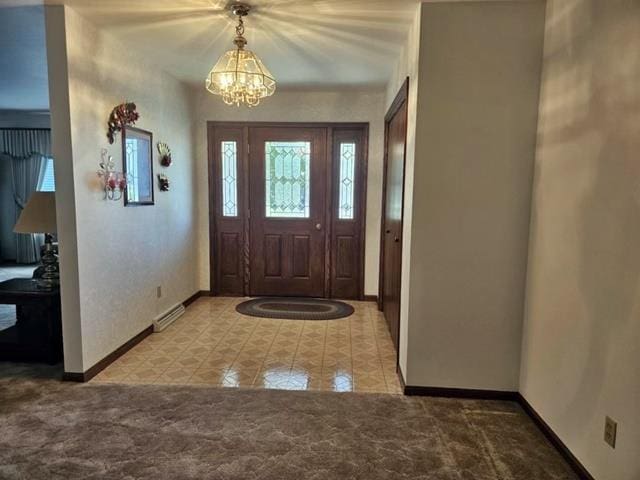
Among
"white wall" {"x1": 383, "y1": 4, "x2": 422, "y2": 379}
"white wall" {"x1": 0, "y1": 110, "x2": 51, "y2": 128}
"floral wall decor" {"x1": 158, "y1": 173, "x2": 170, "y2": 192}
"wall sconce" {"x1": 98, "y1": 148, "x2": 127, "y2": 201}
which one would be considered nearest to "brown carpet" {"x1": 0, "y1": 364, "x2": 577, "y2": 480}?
"white wall" {"x1": 383, "y1": 4, "x2": 422, "y2": 379}

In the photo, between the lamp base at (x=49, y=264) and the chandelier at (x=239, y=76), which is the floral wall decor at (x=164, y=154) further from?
the chandelier at (x=239, y=76)

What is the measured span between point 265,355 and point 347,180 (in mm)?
2441

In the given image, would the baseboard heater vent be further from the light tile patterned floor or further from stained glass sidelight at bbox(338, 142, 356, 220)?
stained glass sidelight at bbox(338, 142, 356, 220)

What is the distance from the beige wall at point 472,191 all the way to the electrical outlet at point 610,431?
0.87 metres

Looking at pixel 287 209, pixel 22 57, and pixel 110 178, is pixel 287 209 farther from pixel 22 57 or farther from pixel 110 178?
pixel 22 57

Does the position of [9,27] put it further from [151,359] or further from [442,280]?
[442,280]

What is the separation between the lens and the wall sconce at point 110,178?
122 inches

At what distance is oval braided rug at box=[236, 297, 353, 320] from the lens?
452 centimetres

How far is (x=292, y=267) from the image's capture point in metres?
5.21

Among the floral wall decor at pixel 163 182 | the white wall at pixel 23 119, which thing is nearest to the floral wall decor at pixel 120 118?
the floral wall decor at pixel 163 182

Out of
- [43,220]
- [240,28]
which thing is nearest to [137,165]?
[43,220]

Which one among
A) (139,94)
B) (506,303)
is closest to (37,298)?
(139,94)

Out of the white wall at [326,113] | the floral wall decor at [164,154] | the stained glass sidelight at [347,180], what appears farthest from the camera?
the stained glass sidelight at [347,180]

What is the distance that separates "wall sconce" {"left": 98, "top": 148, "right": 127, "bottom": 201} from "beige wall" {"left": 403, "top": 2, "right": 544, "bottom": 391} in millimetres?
2189
